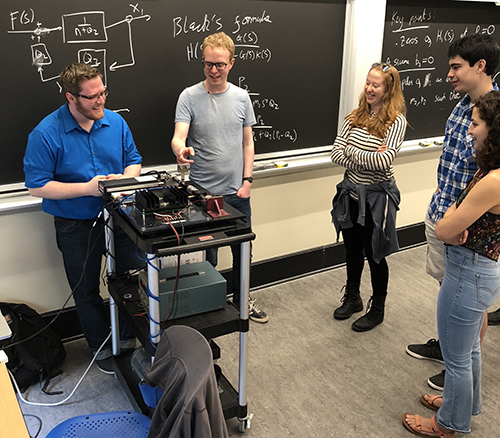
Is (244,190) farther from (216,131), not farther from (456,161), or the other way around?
(456,161)

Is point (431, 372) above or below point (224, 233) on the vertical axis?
below

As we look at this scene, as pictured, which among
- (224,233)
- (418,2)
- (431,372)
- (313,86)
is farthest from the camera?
(418,2)

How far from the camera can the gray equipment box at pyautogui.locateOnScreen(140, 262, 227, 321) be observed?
6.58 feet

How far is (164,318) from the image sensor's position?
2.00m

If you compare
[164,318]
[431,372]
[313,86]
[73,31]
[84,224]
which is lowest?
[431,372]

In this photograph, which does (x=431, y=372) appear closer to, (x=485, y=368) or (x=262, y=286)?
(x=485, y=368)

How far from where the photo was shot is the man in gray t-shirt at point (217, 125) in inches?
99.2

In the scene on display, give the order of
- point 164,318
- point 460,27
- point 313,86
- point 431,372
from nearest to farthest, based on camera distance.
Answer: point 164,318, point 431,372, point 313,86, point 460,27

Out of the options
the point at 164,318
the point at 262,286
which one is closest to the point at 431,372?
the point at 262,286

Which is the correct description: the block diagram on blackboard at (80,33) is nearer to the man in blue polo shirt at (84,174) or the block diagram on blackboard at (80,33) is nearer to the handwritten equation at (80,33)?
the handwritten equation at (80,33)

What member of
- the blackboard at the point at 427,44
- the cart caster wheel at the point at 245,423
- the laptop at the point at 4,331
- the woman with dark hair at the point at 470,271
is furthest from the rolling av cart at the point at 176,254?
the blackboard at the point at 427,44

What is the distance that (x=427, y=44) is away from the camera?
3.61 meters

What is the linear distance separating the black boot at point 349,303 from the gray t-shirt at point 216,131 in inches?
38.8

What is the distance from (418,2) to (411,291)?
1934 millimetres
